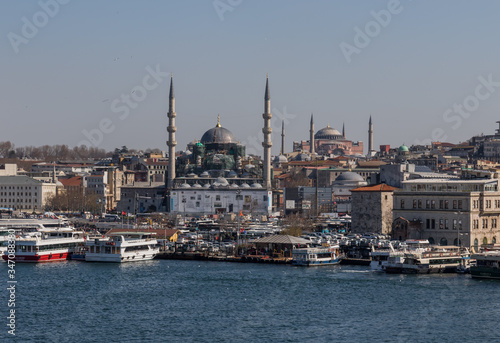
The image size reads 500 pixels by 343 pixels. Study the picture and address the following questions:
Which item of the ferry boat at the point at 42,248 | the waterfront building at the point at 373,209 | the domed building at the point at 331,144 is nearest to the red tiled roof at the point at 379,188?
the waterfront building at the point at 373,209

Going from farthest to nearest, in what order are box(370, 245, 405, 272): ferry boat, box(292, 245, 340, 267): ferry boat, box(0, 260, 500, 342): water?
box(292, 245, 340, 267): ferry boat < box(370, 245, 405, 272): ferry boat < box(0, 260, 500, 342): water

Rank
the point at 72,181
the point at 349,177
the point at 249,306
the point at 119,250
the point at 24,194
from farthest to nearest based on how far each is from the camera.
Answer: the point at 72,181 < the point at 349,177 < the point at 24,194 < the point at 119,250 < the point at 249,306

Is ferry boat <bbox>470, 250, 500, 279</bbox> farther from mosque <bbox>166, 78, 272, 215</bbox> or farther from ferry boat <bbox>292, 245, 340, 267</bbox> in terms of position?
mosque <bbox>166, 78, 272, 215</bbox>

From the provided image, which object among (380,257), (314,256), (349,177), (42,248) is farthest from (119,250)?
(349,177)

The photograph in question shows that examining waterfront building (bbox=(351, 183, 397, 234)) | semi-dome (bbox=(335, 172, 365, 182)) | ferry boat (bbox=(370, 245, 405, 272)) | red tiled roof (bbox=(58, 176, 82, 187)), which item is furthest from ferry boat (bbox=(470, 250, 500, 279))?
red tiled roof (bbox=(58, 176, 82, 187))

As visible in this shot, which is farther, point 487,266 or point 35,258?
point 35,258

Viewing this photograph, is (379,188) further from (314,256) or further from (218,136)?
(218,136)

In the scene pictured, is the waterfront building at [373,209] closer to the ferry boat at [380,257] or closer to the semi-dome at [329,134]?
the ferry boat at [380,257]
